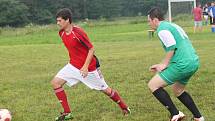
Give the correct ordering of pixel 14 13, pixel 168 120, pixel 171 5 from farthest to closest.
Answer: pixel 14 13, pixel 171 5, pixel 168 120

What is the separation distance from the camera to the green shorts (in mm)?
6947

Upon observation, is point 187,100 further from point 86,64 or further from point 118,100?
point 86,64

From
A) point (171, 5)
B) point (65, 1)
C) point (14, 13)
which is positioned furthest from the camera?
point (65, 1)

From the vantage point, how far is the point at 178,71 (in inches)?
275

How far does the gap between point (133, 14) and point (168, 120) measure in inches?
4298

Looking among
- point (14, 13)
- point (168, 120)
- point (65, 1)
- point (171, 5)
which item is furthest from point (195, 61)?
point (65, 1)

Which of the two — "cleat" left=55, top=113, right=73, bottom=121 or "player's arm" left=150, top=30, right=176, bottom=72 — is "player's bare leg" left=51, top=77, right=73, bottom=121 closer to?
"cleat" left=55, top=113, right=73, bottom=121

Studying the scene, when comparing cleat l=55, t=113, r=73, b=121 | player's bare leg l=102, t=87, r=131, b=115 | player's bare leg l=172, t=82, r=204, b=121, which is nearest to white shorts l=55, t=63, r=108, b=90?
player's bare leg l=102, t=87, r=131, b=115

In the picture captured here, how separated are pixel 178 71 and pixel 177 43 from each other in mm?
A: 404

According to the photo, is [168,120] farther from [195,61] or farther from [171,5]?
[171,5]

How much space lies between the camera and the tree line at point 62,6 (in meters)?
93.6

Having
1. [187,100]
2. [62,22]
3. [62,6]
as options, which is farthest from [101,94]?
[62,6]

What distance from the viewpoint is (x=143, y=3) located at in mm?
115500

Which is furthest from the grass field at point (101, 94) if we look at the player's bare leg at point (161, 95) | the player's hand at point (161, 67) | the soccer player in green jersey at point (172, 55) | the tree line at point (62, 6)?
the tree line at point (62, 6)
